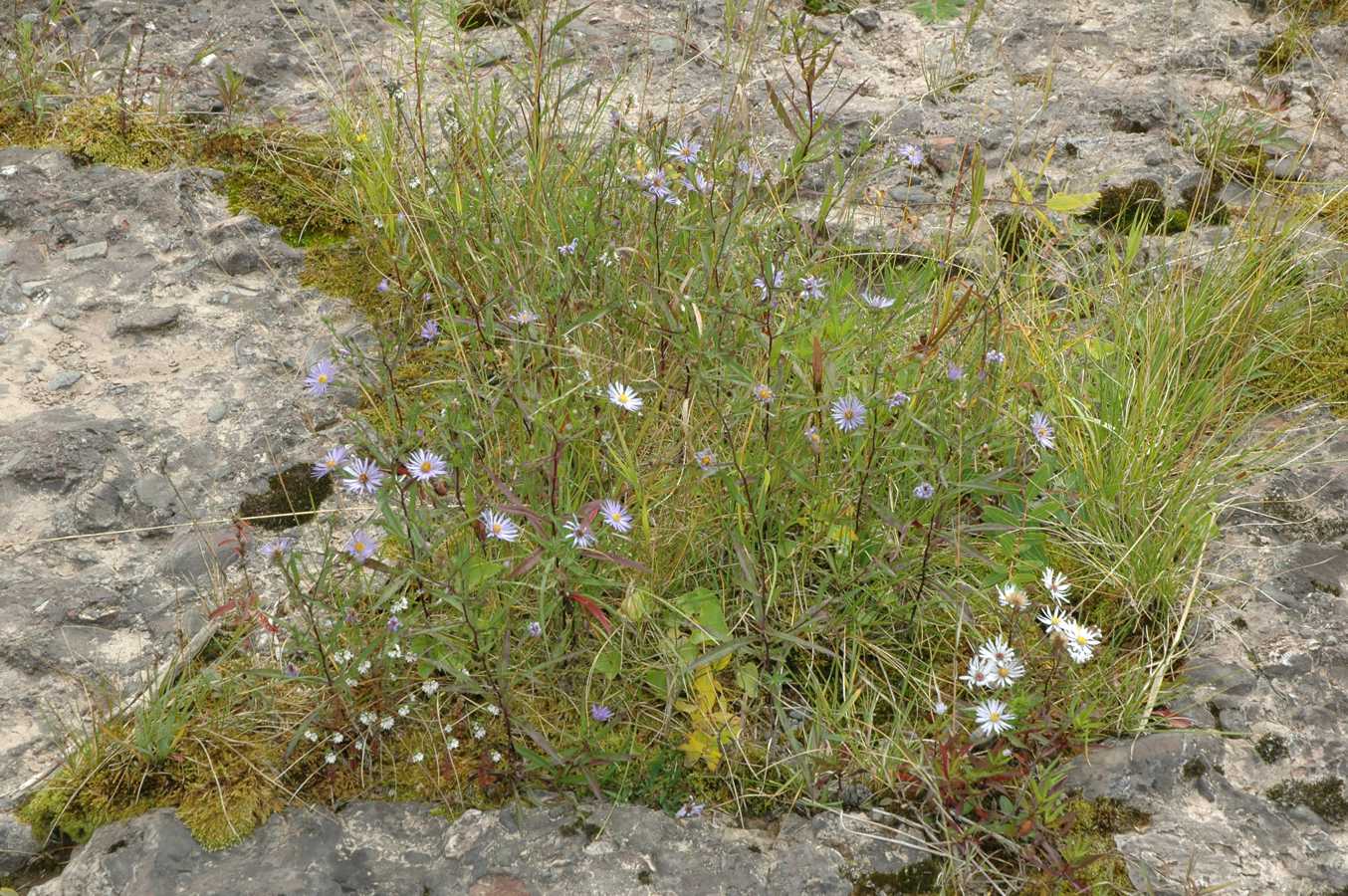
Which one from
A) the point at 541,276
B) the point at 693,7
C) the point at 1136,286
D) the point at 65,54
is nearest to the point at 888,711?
the point at 541,276

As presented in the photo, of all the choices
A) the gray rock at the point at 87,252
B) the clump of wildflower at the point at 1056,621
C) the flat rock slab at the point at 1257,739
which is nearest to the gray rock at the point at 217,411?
the gray rock at the point at 87,252

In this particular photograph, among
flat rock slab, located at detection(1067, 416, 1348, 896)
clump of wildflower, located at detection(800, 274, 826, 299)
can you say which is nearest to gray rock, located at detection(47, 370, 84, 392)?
clump of wildflower, located at detection(800, 274, 826, 299)

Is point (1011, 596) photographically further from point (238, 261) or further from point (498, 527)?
point (238, 261)

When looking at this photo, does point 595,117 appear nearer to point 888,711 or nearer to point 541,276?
point 541,276

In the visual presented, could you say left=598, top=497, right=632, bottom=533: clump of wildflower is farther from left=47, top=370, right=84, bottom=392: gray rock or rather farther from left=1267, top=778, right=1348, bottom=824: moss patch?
left=47, top=370, right=84, bottom=392: gray rock

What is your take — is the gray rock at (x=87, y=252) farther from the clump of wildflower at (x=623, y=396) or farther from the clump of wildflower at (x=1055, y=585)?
the clump of wildflower at (x=1055, y=585)

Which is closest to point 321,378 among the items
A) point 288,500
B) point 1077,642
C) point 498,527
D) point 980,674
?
point 288,500
